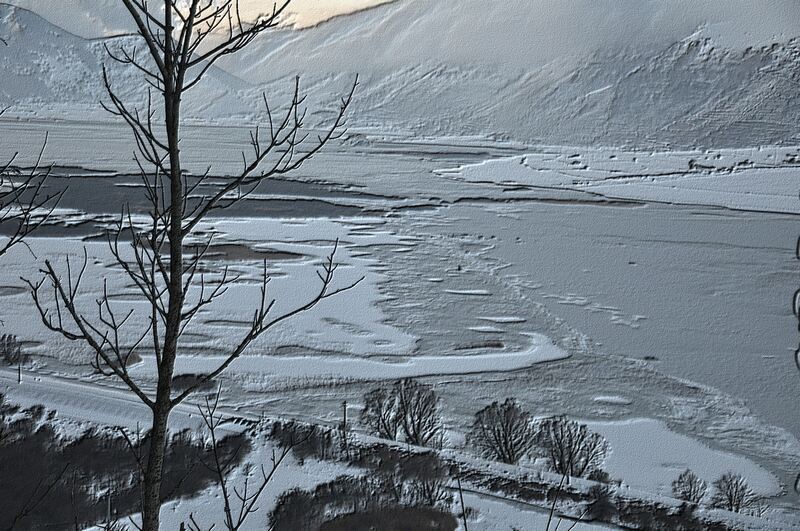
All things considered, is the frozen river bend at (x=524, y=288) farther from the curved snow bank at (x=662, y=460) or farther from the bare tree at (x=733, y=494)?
the bare tree at (x=733, y=494)

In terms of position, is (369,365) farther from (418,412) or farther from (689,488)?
(689,488)

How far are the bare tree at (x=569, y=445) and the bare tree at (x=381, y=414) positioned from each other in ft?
3.89

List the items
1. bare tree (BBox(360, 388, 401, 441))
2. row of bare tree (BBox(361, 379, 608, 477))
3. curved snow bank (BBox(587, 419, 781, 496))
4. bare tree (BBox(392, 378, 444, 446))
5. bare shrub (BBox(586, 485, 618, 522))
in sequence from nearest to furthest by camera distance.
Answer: bare shrub (BBox(586, 485, 618, 522)) → curved snow bank (BBox(587, 419, 781, 496)) → row of bare tree (BBox(361, 379, 608, 477)) → bare tree (BBox(392, 378, 444, 446)) → bare tree (BBox(360, 388, 401, 441))

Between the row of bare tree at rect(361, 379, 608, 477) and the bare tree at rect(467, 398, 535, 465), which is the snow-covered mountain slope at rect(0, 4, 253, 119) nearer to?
the row of bare tree at rect(361, 379, 608, 477)

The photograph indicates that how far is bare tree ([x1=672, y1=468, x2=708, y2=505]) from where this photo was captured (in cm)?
617

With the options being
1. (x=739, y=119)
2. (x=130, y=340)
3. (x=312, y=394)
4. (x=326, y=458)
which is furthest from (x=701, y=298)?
(x=739, y=119)

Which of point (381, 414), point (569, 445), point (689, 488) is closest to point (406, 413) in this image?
point (381, 414)

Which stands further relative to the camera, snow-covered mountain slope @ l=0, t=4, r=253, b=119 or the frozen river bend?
snow-covered mountain slope @ l=0, t=4, r=253, b=119

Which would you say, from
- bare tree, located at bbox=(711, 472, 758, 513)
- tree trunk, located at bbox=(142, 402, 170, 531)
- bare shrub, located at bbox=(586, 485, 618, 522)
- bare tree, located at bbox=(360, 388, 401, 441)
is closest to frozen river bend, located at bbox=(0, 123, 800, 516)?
bare tree, located at bbox=(360, 388, 401, 441)

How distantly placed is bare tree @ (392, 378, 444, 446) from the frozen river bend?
0.21m

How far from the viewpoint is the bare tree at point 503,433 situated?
6.64 metres

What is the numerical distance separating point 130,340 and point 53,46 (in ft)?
49.5

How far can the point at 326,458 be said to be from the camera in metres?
6.25

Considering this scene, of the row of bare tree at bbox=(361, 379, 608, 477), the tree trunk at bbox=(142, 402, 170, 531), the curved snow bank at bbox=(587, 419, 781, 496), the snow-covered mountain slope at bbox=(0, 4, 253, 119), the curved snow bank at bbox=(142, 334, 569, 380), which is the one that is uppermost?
the snow-covered mountain slope at bbox=(0, 4, 253, 119)
